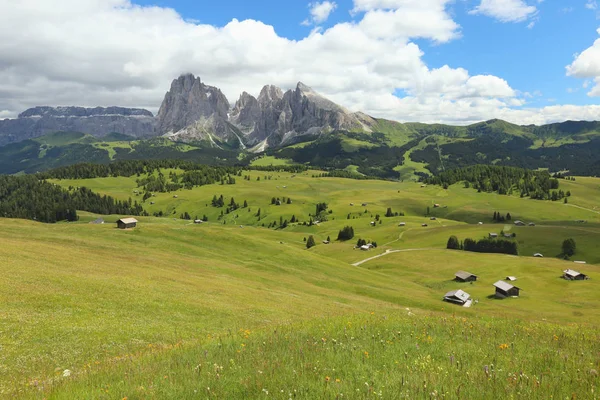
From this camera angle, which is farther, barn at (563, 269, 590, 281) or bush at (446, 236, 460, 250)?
bush at (446, 236, 460, 250)

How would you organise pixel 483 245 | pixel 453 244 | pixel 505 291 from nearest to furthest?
pixel 505 291 → pixel 453 244 → pixel 483 245

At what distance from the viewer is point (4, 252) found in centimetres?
4731

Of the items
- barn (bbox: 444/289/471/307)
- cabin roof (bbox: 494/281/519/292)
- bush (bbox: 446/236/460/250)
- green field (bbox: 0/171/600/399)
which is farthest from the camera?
bush (bbox: 446/236/460/250)

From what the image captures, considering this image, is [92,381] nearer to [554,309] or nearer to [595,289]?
[554,309]

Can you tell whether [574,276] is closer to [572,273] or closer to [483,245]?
[572,273]

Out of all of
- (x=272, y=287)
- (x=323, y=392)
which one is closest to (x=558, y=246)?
(x=272, y=287)

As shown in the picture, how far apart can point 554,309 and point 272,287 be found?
67220 mm

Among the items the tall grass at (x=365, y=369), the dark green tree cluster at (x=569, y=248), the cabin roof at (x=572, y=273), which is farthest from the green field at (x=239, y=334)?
the dark green tree cluster at (x=569, y=248)

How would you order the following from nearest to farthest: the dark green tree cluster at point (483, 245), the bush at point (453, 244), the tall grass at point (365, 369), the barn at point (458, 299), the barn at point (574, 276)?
1. the tall grass at point (365, 369)
2. the barn at point (458, 299)
3. the barn at point (574, 276)
4. the dark green tree cluster at point (483, 245)
5. the bush at point (453, 244)

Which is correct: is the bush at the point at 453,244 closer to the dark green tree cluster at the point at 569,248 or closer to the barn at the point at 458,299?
the dark green tree cluster at the point at 569,248

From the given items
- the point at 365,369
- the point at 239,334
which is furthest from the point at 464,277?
the point at 365,369

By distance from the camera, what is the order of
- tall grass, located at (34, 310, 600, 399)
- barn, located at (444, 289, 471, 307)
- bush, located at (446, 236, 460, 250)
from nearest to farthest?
tall grass, located at (34, 310, 600, 399), barn, located at (444, 289, 471, 307), bush, located at (446, 236, 460, 250)

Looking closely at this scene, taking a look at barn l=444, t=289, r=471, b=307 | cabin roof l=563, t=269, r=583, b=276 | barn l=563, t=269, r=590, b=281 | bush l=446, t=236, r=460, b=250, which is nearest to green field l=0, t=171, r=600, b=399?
barn l=444, t=289, r=471, b=307

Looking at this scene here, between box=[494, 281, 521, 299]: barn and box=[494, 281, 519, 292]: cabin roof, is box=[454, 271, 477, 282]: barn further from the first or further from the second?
box=[494, 281, 521, 299]: barn
